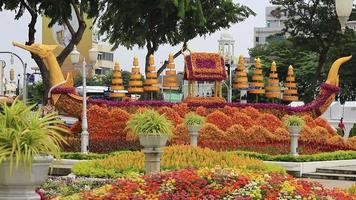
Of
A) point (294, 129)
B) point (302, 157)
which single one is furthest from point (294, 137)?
point (302, 157)

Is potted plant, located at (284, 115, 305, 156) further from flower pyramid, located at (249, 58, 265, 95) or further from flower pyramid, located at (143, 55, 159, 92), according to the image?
flower pyramid, located at (143, 55, 159, 92)

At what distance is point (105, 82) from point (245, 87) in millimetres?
56495

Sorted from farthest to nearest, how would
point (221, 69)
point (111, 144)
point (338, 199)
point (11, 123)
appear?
point (221, 69), point (111, 144), point (338, 199), point (11, 123)

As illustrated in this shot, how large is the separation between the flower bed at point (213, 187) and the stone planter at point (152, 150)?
15.2 ft

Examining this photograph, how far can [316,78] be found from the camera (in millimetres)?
49812

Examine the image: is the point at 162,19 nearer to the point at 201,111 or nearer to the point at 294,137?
the point at 201,111

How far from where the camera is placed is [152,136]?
15000 mm

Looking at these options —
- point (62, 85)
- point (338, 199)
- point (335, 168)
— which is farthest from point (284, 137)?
point (338, 199)

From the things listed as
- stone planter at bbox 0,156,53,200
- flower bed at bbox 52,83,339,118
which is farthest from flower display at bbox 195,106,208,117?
stone planter at bbox 0,156,53,200

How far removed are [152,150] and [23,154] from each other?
7910 millimetres

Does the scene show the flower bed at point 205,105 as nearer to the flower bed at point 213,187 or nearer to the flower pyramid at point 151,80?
the flower pyramid at point 151,80

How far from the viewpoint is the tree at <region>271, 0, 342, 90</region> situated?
163 ft

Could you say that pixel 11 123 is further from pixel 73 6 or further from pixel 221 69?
pixel 73 6

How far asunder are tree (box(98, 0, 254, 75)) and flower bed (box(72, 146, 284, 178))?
13.8 meters
